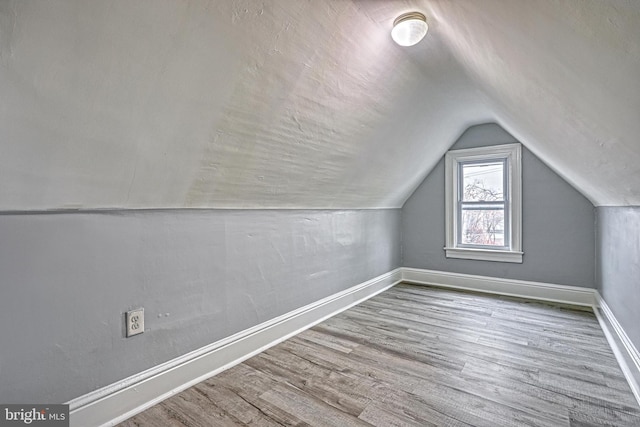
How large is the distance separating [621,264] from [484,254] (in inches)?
64.4

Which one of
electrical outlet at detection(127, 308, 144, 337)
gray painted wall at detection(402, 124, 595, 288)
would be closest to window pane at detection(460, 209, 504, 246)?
gray painted wall at detection(402, 124, 595, 288)

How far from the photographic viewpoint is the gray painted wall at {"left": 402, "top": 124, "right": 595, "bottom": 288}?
3365 millimetres

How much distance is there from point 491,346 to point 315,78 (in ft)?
7.64

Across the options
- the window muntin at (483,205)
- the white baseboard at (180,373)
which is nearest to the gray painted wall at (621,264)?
the window muntin at (483,205)

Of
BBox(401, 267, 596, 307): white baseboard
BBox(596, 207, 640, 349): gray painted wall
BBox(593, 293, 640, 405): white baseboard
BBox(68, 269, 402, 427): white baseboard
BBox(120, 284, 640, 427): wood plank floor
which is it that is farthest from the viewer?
BBox(401, 267, 596, 307): white baseboard

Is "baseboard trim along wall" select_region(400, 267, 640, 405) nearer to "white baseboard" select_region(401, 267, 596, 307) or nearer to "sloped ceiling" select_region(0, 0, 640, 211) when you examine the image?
"white baseboard" select_region(401, 267, 596, 307)

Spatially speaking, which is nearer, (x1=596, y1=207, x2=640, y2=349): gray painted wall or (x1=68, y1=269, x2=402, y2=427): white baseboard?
(x1=68, y1=269, x2=402, y2=427): white baseboard

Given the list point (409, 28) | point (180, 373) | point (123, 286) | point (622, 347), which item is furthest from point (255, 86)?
point (622, 347)

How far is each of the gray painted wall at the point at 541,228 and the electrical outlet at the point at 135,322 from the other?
368cm

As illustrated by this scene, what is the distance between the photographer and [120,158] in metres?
1.38

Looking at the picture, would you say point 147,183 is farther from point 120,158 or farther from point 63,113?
point 63,113

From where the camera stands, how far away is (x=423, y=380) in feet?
6.13

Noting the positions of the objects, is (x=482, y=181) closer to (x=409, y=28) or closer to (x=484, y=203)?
(x=484, y=203)

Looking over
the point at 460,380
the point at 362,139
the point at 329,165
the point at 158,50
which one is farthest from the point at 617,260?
the point at 158,50
